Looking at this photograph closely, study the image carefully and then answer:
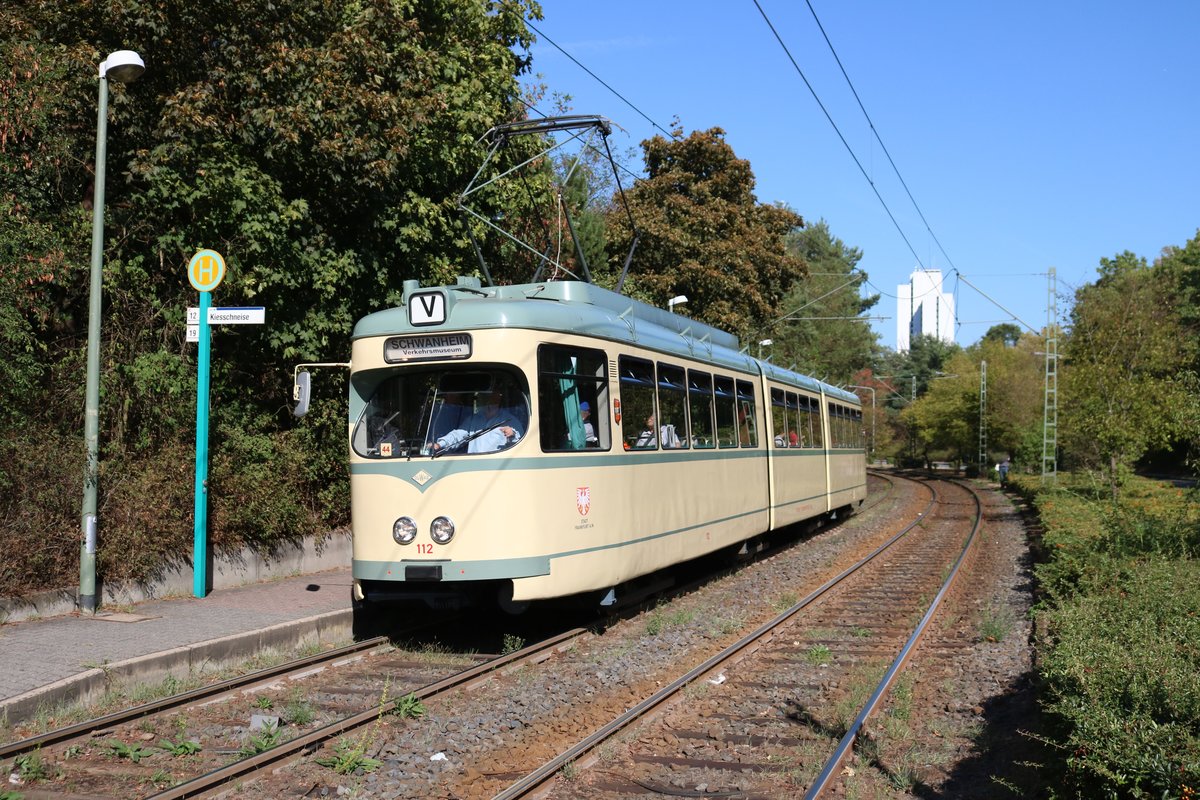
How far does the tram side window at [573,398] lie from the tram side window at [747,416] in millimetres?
5018

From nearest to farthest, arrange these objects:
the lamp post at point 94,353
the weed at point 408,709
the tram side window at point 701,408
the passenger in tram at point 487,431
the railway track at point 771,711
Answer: the railway track at point 771,711, the weed at point 408,709, the passenger in tram at point 487,431, the lamp post at point 94,353, the tram side window at point 701,408

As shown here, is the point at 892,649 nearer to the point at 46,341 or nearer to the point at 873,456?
the point at 46,341

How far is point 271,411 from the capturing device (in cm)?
1495

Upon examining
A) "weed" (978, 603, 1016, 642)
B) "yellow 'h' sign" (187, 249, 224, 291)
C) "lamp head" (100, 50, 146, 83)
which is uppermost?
"lamp head" (100, 50, 146, 83)

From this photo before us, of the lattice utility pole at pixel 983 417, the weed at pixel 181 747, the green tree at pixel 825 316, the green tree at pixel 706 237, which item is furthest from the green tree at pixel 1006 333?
the weed at pixel 181 747

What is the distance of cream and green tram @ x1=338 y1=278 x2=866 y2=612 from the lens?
905 cm

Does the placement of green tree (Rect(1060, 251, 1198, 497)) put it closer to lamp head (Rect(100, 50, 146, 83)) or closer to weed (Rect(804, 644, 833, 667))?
weed (Rect(804, 644, 833, 667))

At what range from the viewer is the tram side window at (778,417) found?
55.8 feet

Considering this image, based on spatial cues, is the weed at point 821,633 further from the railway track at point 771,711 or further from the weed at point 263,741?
the weed at point 263,741

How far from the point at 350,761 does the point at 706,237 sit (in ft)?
92.4

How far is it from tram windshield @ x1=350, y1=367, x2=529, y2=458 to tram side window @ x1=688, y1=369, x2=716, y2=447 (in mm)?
3828

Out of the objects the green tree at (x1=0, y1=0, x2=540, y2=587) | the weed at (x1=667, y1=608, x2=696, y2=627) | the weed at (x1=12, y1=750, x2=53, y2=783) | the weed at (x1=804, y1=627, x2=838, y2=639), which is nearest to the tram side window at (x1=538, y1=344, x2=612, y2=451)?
the weed at (x1=667, y1=608, x2=696, y2=627)

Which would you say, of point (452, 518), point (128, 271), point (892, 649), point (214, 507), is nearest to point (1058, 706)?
point (892, 649)

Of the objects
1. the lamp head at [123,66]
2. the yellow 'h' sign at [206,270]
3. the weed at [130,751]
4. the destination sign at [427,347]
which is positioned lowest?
the weed at [130,751]
